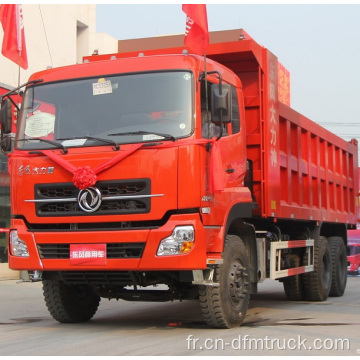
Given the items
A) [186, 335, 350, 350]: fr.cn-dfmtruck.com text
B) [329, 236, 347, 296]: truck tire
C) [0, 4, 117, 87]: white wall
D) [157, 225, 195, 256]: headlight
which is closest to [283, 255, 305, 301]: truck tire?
[329, 236, 347, 296]: truck tire

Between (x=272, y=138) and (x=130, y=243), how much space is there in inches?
119

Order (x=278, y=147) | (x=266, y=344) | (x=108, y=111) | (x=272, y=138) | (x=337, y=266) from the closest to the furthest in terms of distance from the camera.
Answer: (x=266, y=344)
(x=108, y=111)
(x=272, y=138)
(x=278, y=147)
(x=337, y=266)

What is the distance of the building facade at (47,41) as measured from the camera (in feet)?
55.8

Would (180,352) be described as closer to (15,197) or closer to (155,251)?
(155,251)

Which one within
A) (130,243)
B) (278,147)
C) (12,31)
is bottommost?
(130,243)

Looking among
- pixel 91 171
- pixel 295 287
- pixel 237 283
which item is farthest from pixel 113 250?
pixel 295 287

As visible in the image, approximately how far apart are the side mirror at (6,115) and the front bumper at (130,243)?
1285 millimetres

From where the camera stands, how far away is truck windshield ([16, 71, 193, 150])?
24.4 feet

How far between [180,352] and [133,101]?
2734 mm

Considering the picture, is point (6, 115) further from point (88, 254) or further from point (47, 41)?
point (47, 41)

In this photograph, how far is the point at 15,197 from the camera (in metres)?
7.88

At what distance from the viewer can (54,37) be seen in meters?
21.5

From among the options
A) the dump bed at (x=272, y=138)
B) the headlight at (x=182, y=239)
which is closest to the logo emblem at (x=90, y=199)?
the headlight at (x=182, y=239)

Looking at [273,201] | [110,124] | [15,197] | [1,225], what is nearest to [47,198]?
[15,197]
